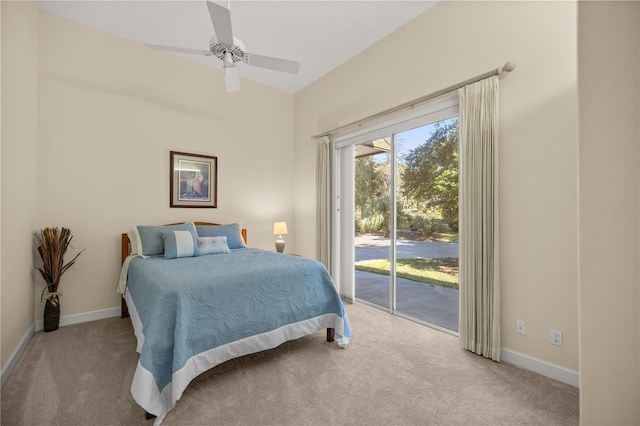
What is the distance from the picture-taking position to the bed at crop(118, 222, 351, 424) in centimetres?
166

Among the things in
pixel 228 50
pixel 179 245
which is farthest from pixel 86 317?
pixel 228 50

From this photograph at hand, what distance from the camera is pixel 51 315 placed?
2809 mm

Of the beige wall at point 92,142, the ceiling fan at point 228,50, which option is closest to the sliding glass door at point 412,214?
the ceiling fan at point 228,50

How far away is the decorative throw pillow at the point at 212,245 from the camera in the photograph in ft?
10.6

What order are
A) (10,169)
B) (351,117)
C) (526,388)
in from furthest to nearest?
(351,117)
(10,169)
(526,388)

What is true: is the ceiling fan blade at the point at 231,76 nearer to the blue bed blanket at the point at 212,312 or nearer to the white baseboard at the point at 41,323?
the blue bed blanket at the point at 212,312

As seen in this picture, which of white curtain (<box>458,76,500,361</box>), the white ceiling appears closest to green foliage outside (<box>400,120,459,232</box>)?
white curtain (<box>458,76,500,361</box>)

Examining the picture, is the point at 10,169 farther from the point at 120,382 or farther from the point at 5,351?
the point at 120,382

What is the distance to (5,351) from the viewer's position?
6.60 feet

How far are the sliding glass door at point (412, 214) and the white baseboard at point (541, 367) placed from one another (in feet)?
1.95

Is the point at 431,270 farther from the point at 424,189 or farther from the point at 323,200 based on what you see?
the point at 323,200

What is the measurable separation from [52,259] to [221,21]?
2743 millimetres

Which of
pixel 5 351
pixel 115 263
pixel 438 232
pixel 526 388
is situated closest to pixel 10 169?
pixel 5 351

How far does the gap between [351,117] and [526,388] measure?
A: 10.4ft
